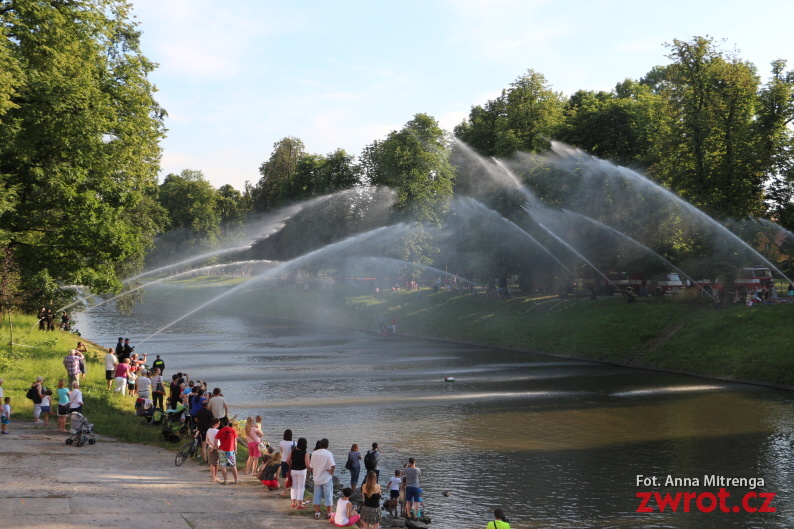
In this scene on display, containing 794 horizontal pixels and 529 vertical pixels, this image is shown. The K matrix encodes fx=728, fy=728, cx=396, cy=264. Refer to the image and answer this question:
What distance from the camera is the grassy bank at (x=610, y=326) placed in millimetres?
46703

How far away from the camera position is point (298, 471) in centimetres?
1919

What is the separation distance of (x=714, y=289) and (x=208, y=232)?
105000 mm

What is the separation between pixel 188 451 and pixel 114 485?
384 centimetres

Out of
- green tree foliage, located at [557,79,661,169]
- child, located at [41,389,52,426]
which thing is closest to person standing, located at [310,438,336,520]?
child, located at [41,389,52,426]

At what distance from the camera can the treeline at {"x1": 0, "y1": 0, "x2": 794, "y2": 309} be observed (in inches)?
1373

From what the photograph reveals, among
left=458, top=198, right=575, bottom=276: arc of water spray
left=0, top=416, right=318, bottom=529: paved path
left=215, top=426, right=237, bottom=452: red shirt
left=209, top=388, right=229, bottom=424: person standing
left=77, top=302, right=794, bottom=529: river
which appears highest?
left=458, top=198, right=575, bottom=276: arc of water spray

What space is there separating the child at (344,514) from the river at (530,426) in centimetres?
296

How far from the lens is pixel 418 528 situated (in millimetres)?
19562

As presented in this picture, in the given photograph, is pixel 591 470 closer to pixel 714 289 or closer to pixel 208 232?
pixel 714 289

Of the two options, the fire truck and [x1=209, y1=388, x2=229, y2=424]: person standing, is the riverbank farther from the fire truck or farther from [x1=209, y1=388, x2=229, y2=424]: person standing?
the fire truck

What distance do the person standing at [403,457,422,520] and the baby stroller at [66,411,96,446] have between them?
11.2m

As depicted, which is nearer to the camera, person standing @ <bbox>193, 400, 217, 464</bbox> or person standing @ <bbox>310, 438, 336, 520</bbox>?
person standing @ <bbox>310, 438, 336, 520</bbox>

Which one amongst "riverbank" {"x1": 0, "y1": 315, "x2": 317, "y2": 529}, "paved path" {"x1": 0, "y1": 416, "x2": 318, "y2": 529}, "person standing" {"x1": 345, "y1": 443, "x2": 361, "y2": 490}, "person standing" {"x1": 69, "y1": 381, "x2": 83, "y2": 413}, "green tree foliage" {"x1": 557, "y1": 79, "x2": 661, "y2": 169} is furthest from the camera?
"green tree foliage" {"x1": 557, "y1": 79, "x2": 661, "y2": 169}

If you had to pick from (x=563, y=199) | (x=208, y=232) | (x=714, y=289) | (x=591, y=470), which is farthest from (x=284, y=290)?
(x=591, y=470)
